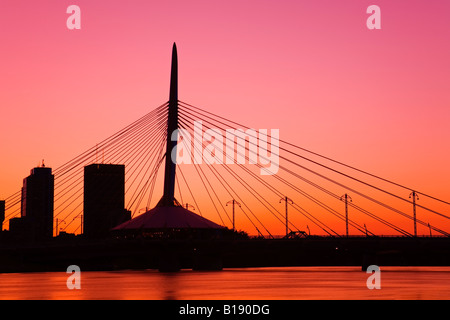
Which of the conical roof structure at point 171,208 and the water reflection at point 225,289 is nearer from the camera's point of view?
the water reflection at point 225,289

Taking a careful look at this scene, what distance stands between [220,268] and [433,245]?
139ft

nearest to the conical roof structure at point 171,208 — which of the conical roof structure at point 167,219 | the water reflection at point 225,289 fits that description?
the conical roof structure at point 167,219

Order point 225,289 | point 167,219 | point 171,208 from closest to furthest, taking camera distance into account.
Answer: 1. point 225,289
2. point 167,219
3. point 171,208

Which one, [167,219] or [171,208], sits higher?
[171,208]

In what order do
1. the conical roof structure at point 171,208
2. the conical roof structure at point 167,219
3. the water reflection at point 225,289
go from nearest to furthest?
the water reflection at point 225,289
the conical roof structure at point 171,208
the conical roof structure at point 167,219

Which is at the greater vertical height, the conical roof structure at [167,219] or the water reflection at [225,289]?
the conical roof structure at [167,219]

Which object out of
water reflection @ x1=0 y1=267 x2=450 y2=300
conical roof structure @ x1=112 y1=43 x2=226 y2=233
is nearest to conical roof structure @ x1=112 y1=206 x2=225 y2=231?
conical roof structure @ x1=112 y1=43 x2=226 y2=233

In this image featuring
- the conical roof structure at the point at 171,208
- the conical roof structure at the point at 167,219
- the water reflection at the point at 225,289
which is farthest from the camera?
the conical roof structure at the point at 167,219

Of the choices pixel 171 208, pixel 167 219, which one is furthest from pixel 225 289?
pixel 171 208

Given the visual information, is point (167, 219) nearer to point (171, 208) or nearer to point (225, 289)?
point (171, 208)

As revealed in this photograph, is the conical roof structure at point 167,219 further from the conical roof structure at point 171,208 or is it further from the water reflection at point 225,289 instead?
the water reflection at point 225,289
